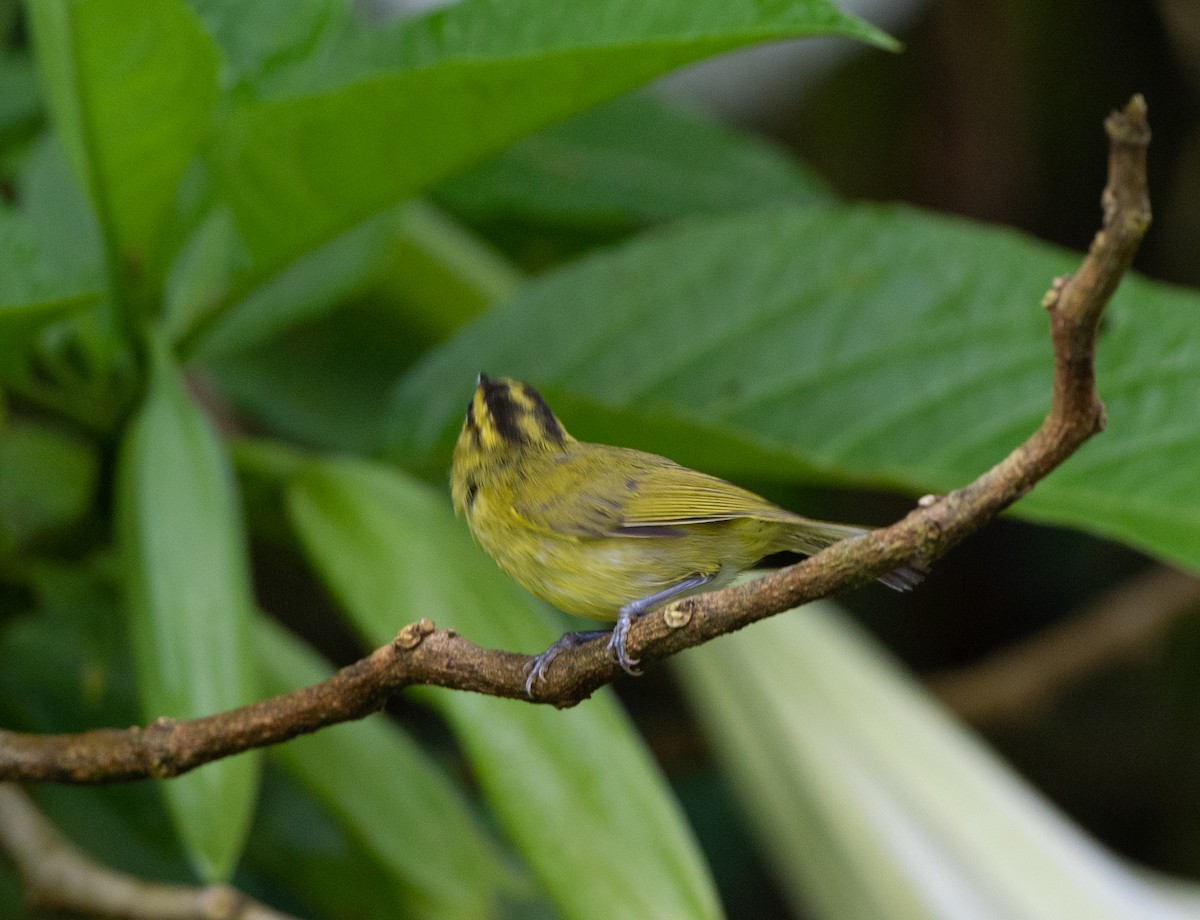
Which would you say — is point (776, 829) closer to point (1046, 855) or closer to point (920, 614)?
point (1046, 855)

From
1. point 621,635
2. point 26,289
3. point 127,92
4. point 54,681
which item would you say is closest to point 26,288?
point 26,289

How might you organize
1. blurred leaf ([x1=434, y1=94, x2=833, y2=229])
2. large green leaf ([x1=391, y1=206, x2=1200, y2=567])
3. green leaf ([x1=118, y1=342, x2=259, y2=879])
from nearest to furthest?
1. green leaf ([x1=118, y1=342, x2=259, y2=879])
2. large green leaf ([x1=391, y1=206, x2=1200, y2=567])
3. blurred leaf ([x1=434, y1=94, x2=833, y2=229])

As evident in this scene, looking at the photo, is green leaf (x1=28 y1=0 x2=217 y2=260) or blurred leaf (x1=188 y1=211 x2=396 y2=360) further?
blurred leaf (x1=188 y1=211 x2=396 y2=360)

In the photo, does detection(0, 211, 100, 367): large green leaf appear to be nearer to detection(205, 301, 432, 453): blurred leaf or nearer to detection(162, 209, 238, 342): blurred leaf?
detection(162, 209, 238, 342): blurred leaf

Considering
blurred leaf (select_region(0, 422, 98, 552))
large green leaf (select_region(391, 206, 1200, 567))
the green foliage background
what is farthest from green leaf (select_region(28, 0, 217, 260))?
large green leaf (select_region(391, 206, 1200, 567))

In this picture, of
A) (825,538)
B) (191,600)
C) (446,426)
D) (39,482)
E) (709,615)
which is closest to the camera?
(709,615)

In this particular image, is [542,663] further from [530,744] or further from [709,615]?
[530,744]
